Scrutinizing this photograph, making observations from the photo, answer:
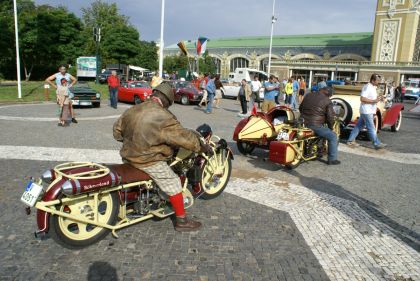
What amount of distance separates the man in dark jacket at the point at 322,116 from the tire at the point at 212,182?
2.74 metres

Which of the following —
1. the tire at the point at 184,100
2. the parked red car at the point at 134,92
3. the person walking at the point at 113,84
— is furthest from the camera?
the tire at the point at 184,100

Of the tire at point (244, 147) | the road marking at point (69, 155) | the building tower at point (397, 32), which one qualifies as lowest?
the road marking at point (69, 155)

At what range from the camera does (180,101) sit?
64.6 ft

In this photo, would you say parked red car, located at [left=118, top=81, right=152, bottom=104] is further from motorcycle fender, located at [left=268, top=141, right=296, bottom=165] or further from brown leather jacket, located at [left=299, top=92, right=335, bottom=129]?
motorcycle fender, located at [left=268, top=141, right=296, bottom=165]

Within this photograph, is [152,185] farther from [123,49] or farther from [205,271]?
[123,49]

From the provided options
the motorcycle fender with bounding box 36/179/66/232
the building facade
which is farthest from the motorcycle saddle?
the building facade

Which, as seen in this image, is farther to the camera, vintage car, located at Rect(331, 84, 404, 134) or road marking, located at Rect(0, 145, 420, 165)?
vintage car, located at Rect(331, 84, 404, 134)

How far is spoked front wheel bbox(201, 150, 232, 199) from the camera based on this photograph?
4807mm

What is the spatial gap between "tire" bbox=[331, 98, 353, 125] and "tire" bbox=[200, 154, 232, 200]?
6048mm

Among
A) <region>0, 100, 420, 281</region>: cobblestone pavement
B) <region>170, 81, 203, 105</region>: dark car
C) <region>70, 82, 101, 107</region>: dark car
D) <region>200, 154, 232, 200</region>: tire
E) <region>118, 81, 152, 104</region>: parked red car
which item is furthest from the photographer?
<region>170, 81, 203, 105</region>: dark car

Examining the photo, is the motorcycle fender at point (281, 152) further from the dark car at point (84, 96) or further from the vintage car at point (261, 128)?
the dark car at point (84, 96)

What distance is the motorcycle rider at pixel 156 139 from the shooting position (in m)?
3.59

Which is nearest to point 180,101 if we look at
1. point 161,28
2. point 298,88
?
point 161,28

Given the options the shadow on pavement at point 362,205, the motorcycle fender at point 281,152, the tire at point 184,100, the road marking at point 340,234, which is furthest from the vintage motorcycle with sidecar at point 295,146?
the tire at point 184,100
